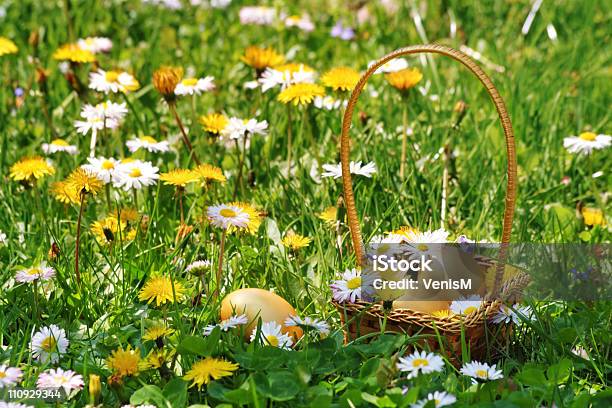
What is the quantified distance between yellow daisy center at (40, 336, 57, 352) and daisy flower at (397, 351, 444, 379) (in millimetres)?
673

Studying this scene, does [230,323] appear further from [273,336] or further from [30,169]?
[30,169]

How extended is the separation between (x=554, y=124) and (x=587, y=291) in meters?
1.06

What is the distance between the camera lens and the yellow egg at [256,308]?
190 centimetres

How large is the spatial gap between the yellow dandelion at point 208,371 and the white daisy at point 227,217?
1.29 feet


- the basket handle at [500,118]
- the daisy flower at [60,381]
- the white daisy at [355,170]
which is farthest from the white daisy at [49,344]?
the white daisy at [355,170]

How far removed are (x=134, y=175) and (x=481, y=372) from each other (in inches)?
41.1

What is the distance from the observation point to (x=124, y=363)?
67.2 inches

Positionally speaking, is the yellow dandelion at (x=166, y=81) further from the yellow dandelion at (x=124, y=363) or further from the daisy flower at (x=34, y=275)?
the yellow dandelion at (x=124, y=363)

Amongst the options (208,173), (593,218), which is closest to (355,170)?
(208,173)

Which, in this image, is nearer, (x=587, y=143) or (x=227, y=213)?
(x=227, y=213)

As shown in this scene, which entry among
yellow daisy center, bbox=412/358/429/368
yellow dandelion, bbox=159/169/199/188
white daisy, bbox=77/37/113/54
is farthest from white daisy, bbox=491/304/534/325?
white daisy, bbox=77/37/113/54

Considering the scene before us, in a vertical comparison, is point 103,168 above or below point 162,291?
above

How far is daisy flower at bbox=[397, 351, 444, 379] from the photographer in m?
1.66

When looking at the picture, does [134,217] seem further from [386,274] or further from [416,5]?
[416,5]
